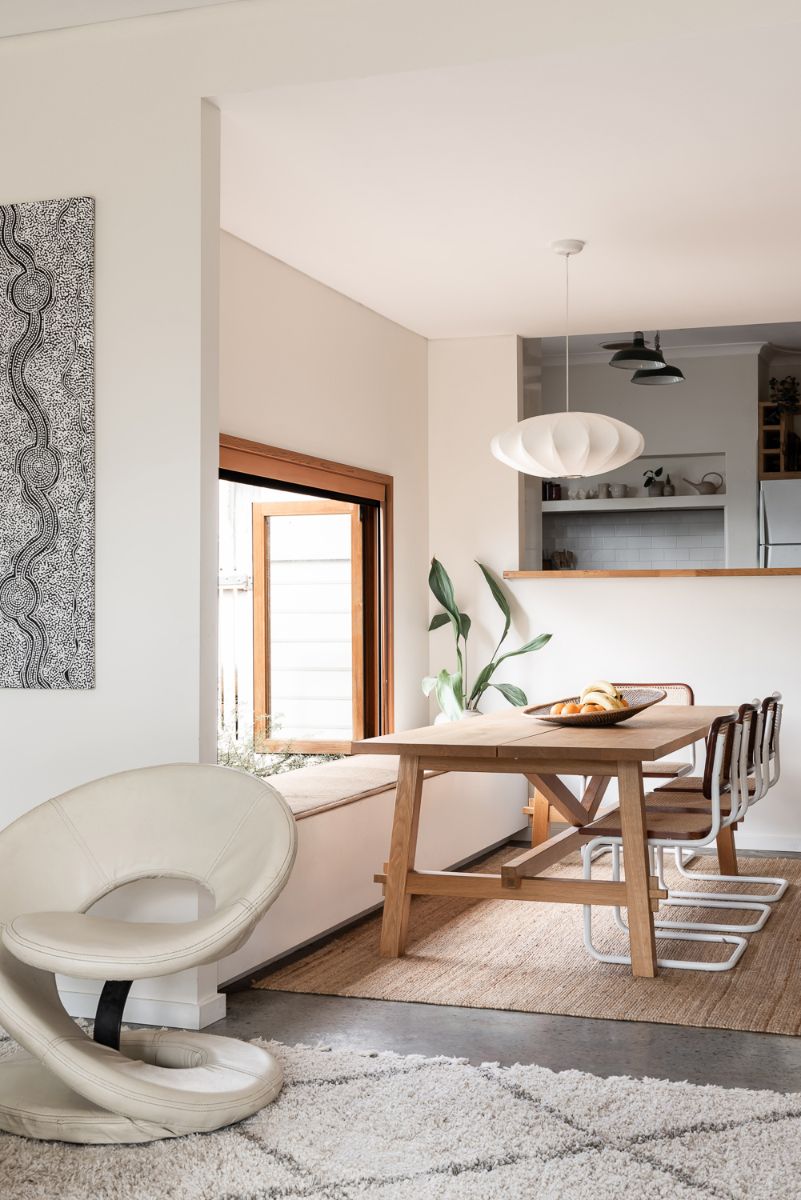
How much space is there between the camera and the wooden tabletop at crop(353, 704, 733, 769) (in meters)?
3.72

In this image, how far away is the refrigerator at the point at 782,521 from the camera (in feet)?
26.0

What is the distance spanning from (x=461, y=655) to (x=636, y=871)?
2682mm

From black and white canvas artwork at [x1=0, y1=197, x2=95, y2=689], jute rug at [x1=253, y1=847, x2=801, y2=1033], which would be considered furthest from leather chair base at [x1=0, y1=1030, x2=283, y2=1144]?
black and white canvas artwork at [x1=0, y1=197, x2=95, y2=689]

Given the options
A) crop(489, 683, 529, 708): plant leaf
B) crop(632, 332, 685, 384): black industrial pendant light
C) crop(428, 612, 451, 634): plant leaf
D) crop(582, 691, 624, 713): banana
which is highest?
crop(632, 332, 685, 384): black industrial pendant light

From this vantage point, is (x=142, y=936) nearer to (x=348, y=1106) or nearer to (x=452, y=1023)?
(x=348, y=1106)

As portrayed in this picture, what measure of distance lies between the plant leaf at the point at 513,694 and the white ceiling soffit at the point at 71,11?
11.7 feet

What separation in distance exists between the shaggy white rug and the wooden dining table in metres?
1.02

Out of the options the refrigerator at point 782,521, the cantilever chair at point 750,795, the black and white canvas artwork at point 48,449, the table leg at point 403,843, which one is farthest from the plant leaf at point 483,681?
the black and white canvas artwork at point 48,449

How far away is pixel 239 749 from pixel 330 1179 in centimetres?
269

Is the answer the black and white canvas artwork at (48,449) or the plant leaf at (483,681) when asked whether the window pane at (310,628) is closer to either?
the plant leaf at (483,681)

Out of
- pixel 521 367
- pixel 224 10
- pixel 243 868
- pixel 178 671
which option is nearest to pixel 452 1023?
pixel 243 868

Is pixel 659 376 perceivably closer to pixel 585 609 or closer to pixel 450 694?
pixel 585 609

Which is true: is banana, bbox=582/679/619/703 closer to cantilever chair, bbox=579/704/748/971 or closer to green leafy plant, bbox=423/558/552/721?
cantilever chair, bbox=579/704/748/971

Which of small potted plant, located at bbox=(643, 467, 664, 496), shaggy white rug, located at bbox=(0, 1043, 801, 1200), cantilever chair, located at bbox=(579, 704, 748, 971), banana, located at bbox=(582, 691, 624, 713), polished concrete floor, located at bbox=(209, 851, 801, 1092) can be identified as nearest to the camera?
shaggy white rug, located at bbox=(0, 1043, 801, 1200)
